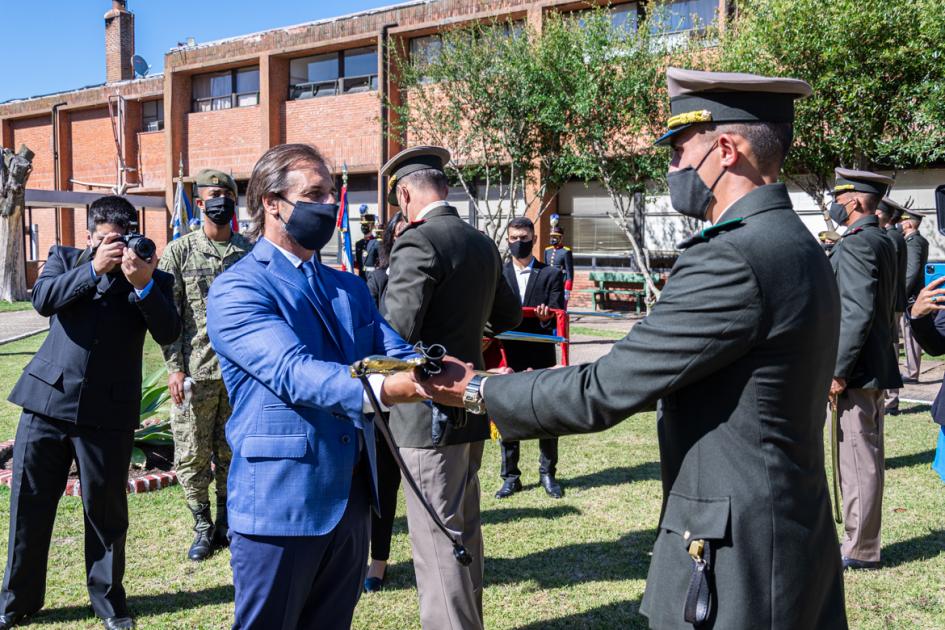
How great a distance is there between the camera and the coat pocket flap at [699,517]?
205 centimetres

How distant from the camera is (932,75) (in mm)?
13312

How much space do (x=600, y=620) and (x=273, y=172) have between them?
2.92 meters

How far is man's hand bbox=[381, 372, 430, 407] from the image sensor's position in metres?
2.39

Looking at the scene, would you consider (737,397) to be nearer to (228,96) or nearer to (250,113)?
(250,113)

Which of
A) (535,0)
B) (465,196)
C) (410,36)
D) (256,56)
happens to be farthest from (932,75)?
(256,56)

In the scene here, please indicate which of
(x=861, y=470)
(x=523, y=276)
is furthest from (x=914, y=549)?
(x=523, y=276)

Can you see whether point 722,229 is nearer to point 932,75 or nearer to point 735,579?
point 735,579

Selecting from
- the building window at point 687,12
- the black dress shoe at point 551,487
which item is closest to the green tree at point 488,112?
the building window at point 687,12

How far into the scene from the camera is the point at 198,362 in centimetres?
521

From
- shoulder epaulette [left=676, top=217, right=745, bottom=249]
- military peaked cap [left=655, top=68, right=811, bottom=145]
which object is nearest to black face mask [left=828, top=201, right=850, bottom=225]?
Answer: military peaked cap [left=655, top=68, right=811, bottom=145]

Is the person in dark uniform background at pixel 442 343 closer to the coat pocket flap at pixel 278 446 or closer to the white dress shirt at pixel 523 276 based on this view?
the coat pocket flap at pixel 278 446

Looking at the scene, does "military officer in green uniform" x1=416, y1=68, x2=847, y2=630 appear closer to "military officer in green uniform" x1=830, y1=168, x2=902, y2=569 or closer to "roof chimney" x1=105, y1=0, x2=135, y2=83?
"military officer in green uniform" x1=830, y1=168, x2=902, y2=569

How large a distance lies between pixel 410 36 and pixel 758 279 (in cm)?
2343

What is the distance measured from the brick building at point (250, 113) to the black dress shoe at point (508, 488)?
1407cm
